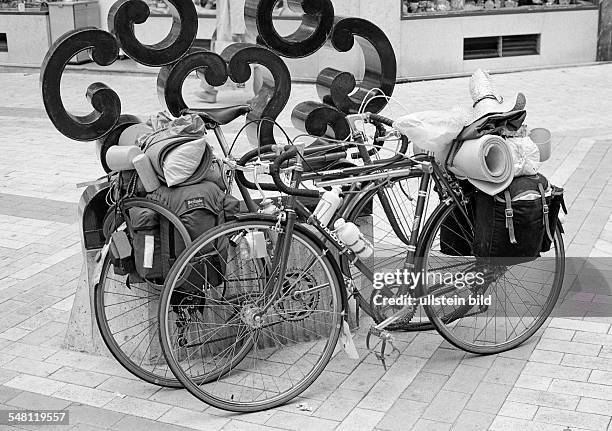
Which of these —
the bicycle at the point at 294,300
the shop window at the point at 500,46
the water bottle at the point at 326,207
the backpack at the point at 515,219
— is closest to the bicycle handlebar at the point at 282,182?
the bicycle at the point at 294,300

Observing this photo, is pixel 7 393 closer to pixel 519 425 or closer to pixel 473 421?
pixel 473 421

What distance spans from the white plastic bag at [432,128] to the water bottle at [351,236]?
0.51 m

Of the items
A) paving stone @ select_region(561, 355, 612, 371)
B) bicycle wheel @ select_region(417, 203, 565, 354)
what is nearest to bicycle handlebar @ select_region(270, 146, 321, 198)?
bicycle wheel @ select_region(417, 203, 565, 354)

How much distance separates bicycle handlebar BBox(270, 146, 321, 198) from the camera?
414cm

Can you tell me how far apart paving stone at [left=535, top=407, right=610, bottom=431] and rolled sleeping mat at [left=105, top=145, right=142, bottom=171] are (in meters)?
2.07

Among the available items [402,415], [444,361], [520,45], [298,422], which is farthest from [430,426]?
[520,45]

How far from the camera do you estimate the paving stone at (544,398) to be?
13.8ft

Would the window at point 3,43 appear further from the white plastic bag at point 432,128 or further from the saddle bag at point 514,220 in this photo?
→ the saddle bag at point 514,220

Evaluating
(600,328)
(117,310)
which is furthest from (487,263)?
(117,310)

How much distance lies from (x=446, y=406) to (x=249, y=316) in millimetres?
934

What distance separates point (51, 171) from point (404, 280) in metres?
4.79

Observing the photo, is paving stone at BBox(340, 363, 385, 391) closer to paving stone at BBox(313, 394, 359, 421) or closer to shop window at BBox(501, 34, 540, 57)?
paving stone at BBox(313, 394, 359, 421)

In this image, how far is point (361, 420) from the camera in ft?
13.6

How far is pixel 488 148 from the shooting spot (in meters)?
4.39
